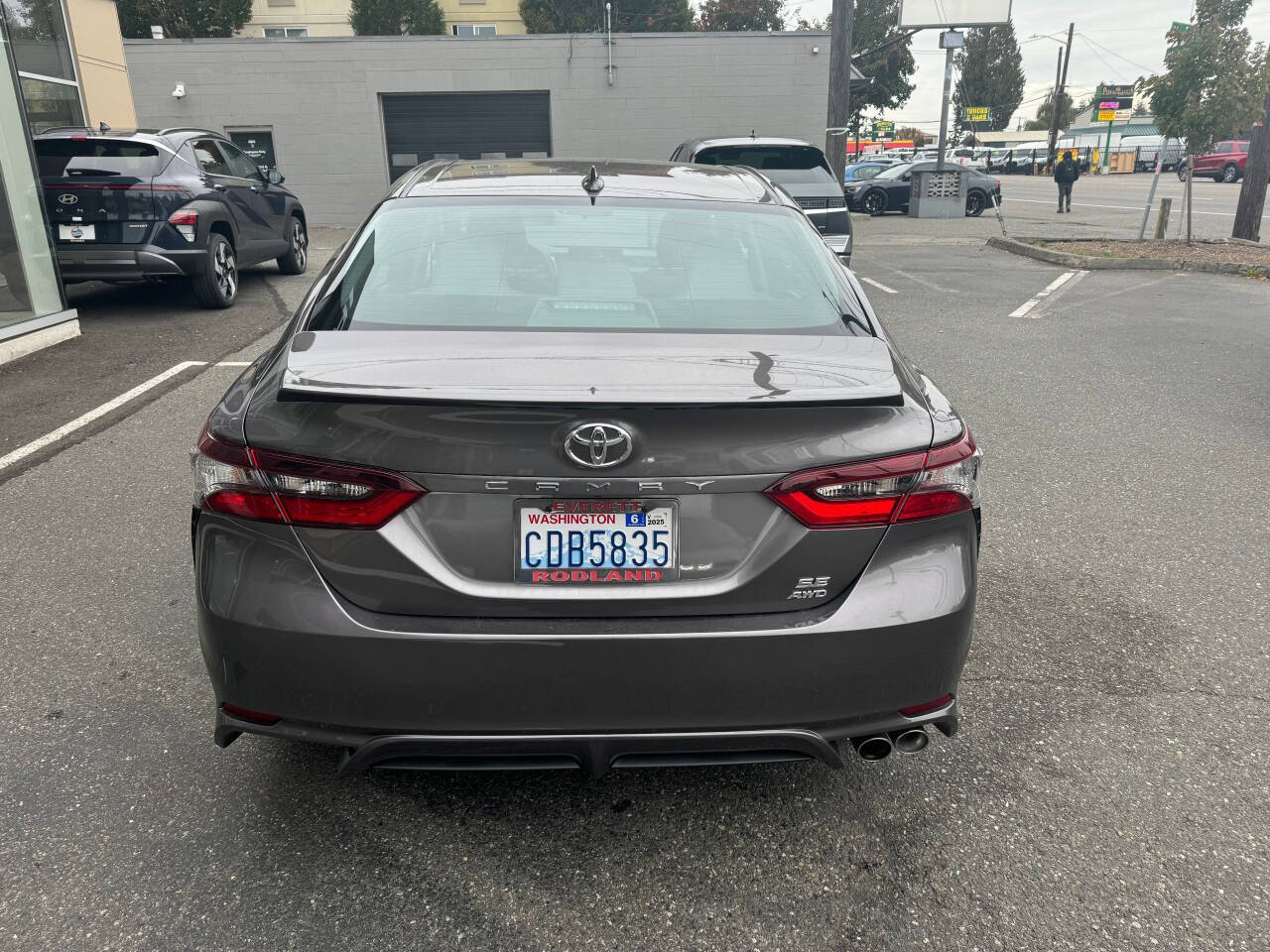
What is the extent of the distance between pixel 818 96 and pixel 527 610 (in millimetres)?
22205

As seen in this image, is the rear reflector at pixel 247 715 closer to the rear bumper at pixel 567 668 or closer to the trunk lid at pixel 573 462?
→ the rear bumper at pixel 567 668

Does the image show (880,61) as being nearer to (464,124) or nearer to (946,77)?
(946,77)

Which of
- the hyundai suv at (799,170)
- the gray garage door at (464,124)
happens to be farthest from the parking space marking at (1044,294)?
the gray garage door at (464,124)

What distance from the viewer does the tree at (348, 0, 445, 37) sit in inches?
1650

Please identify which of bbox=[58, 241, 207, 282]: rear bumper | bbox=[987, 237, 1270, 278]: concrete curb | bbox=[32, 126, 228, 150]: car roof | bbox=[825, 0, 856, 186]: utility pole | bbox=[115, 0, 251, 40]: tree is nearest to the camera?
bbox=[58, 241, 207, 282]: rear bumper

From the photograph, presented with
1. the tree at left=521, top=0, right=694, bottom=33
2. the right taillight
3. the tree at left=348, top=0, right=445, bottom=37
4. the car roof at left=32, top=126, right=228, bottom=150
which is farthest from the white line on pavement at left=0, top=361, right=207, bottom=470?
the tree at left=521, top=0, right=694, bottom=33

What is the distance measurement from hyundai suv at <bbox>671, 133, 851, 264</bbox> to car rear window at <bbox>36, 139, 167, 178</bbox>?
5.73m

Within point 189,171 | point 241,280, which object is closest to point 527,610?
point 189,171

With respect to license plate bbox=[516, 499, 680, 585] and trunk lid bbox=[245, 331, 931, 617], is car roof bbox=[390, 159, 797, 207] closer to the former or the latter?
trunk lid bbox=[245, 331, 931, 617]

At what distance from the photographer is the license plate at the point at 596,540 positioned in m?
2.07

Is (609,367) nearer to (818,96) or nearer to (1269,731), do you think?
(1269,731)

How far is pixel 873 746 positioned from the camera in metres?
2.29

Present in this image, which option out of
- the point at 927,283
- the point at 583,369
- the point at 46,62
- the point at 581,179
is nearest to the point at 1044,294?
the point at 927,283

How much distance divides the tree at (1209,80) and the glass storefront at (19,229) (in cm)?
1646
